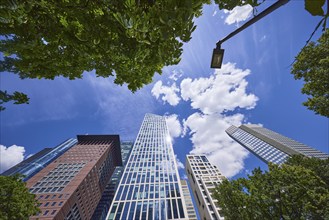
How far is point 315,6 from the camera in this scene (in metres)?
1.11

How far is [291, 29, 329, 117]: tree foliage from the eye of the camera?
10.9m

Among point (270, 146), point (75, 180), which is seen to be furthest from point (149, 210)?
point (270, 146)

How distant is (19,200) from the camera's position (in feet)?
38.5

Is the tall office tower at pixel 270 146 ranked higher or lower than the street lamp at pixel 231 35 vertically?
higher

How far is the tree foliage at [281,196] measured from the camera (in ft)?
32.4

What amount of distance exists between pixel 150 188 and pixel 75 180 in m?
26.3

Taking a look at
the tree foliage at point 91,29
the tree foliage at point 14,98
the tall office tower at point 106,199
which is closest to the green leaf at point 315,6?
the tree foliage at point 91,29

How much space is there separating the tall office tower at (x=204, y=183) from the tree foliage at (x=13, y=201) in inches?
1704

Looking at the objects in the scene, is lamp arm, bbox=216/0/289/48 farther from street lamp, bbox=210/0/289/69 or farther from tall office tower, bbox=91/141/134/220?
tall office tower, bbox=91/141/134/220

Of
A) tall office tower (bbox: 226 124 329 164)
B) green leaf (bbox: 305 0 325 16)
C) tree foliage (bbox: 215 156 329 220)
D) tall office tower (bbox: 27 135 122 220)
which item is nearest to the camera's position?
green leaf (bbox: 305 0 325 16)

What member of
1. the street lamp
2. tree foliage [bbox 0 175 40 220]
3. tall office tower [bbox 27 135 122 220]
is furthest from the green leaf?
tall office tower [bbox 27 135 122 220]

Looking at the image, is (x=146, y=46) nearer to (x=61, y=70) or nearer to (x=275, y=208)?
(x=61, y=70)

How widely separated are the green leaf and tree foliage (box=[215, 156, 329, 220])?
12.6m

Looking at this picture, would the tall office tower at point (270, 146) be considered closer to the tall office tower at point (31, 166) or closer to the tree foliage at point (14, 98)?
the tree foliage at point (14, 98)
